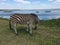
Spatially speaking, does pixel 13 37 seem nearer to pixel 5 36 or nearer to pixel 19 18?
pixel 5 36

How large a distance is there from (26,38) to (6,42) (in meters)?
1.37

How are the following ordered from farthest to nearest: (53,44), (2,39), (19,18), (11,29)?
(11,29)
(19,18)
(2,39)
(53,44)

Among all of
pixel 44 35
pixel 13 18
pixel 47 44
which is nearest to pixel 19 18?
pixel 13 18

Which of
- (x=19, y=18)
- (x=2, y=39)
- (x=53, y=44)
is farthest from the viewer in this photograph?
(x=19, y=18)

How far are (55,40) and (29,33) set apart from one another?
2172mm

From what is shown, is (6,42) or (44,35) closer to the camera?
(6,42)

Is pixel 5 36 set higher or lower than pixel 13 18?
lower

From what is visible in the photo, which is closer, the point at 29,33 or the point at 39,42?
the point at 39,42

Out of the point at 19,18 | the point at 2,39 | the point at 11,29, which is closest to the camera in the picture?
the point at 2,39

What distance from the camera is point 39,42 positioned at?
39.5 feet

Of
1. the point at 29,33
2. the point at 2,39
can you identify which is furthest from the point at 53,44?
the point at 2,39

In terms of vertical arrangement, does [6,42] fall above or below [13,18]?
below

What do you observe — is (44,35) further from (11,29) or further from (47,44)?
(11,29)

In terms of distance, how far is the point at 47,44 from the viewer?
11734mm
